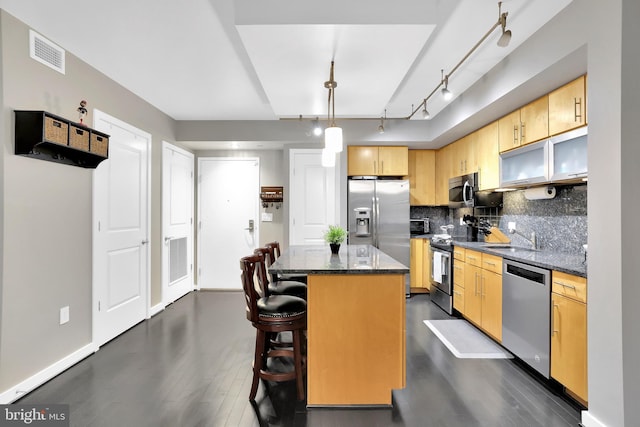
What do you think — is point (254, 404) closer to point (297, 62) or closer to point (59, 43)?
point (297, 62)

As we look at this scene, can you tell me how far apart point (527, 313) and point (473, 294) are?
0.94 m

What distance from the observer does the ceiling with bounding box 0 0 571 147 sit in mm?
2168

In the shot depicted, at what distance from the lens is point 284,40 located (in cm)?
238

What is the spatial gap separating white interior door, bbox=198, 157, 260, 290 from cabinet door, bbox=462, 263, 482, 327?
3172 mm

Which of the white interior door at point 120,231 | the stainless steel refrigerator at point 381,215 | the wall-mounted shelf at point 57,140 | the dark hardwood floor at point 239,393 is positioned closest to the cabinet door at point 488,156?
the stainless steel refrigerator at point 381,215

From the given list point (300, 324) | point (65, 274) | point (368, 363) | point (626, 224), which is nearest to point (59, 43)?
point (65, 274)

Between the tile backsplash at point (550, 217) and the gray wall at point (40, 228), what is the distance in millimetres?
4222

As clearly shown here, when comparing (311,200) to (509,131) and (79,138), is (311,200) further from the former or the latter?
(79,138)

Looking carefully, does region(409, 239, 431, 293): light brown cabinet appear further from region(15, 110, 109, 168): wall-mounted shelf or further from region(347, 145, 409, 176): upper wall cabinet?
region(15, 110, 109, 168): wall-mounted shelf

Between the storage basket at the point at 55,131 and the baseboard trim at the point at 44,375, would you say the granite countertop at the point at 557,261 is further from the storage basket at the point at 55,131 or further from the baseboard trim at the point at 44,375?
the baseboard trim at the point at 44,375

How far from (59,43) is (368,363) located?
3285mm

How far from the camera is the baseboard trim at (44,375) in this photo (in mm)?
2162

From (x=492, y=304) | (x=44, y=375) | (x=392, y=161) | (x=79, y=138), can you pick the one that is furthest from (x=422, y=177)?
(x=44, y=375)

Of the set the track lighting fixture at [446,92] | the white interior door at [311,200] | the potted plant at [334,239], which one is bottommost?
the potted plant at [334,239]
